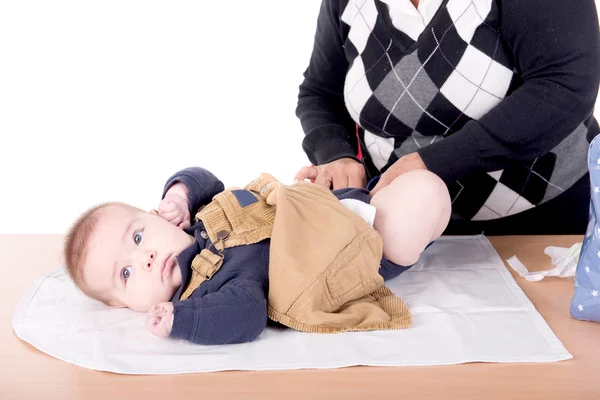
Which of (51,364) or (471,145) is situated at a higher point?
(471,145)

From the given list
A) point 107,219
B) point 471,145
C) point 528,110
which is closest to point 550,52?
point 528,110

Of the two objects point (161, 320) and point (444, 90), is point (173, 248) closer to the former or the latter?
point (161, 320)

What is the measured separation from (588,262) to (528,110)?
299mm

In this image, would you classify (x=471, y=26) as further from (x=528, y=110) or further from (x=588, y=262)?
(x=588, y=262)

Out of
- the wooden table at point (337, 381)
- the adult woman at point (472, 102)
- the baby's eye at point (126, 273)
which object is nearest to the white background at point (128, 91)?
the adult woman at point (472, 102)

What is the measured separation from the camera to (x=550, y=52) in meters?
1.33

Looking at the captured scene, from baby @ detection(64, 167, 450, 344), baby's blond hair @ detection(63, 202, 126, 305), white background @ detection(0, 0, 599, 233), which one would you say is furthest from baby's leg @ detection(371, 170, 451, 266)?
white background @ detection(0, 0, 599, 233)

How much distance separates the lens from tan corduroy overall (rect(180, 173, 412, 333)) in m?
1.20

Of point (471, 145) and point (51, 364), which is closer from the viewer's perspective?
point (51, 364)

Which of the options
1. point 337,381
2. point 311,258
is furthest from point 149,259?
point 337,381

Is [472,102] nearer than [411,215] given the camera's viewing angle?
No

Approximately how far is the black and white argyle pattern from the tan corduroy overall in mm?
318

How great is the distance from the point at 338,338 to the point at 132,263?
39 centimetres

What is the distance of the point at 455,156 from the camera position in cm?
141
